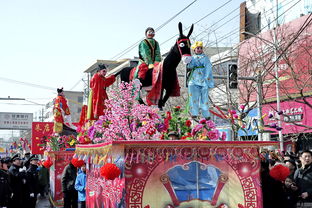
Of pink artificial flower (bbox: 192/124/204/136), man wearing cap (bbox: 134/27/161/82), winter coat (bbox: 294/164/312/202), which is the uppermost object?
man wearing cap (bbox: 134/27/161/82)

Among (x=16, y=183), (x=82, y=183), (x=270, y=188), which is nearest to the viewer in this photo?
(x=270, y=188)

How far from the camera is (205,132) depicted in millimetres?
7094

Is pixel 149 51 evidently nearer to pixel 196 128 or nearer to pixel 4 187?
pixel 196 128

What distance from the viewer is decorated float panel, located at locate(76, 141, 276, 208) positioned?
6.36 meters

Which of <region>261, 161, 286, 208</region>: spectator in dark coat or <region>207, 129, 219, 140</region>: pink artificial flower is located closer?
<region>207, 129, 219, 140</region>: pink artificial flower

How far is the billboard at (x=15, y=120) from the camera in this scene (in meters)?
61.0

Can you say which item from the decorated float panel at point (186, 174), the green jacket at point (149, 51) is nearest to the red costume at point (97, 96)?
the green jacket at point (149, 51)

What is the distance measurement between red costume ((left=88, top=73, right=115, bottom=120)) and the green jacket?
1247mm

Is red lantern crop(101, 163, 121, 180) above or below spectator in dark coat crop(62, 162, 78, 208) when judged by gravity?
above

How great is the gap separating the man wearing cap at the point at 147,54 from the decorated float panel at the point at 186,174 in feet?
9.50

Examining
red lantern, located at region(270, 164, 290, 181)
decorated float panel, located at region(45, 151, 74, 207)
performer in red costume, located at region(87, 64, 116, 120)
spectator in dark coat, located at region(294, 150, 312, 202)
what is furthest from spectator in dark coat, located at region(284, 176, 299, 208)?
decorated float panel, located at region(45, 151, 74, 207)

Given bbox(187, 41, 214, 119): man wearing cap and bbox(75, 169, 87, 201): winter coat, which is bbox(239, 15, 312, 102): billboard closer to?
bbox(75, 169, 87, 201): winter coat

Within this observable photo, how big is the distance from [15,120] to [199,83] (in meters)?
57.5

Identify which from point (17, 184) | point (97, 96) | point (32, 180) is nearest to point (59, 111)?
point (32, 180)
